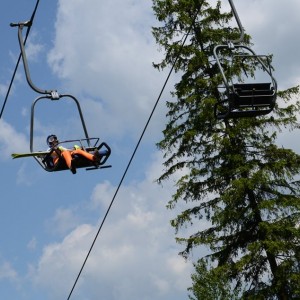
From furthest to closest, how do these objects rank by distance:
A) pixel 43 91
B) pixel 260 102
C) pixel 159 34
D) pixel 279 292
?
1. pixel 159 34
2. pixel 279 292
3. pixel 43 91
4. pixel 260 102

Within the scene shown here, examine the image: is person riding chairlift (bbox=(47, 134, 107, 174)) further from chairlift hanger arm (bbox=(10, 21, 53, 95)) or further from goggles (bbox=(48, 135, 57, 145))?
chairlift hanger arm (bbox=(10, 21, 53, 95))

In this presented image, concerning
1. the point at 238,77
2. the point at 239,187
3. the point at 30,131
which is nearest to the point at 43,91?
the point at 30,131

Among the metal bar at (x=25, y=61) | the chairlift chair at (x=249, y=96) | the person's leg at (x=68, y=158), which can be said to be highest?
the metal bar at (x=25, y=61)

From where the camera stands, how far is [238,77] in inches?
915

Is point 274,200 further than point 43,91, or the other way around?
point 274,200

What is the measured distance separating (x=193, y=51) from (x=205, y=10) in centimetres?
173

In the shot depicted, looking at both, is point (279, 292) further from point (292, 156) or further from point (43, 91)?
point (43, 91)

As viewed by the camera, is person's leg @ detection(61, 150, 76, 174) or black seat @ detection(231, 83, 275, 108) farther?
person's leg @ detection(61, 150, 76, 174)

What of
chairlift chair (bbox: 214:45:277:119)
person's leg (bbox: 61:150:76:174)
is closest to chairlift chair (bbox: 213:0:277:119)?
chairlift chair (bbox: 214:45:277:119)

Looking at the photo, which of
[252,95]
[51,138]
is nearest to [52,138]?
[51,138]

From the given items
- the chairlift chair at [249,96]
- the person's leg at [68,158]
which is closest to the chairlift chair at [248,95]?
the chairlift chair at [249,96]

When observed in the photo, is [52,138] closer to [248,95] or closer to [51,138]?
[51,138]

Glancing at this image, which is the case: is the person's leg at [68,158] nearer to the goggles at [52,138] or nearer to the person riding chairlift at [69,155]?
the person riding chairlift at [69,155]

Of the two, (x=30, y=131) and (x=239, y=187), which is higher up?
(x=239, y=187)
